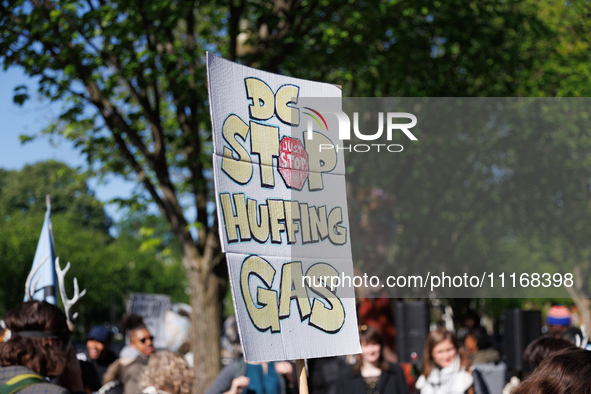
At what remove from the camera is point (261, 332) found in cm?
283

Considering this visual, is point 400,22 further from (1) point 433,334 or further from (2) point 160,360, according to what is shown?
(2) point 160,360

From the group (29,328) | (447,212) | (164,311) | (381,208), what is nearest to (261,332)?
(29,328)

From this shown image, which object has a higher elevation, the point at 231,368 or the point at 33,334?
the point at 33,334

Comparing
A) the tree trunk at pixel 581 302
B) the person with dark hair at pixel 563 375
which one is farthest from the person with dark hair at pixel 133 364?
the tree trunk at pixel 581 302

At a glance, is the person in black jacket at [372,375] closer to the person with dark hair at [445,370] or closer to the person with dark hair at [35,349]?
the person with dark hair at [445,370]

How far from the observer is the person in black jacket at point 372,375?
15.2 ft

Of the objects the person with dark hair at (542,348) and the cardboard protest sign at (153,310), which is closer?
the person with dark hair at (542,348)

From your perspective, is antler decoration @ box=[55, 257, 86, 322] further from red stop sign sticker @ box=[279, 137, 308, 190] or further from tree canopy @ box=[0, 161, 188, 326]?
tree canopy @ box=[0, 161, 188, 326]

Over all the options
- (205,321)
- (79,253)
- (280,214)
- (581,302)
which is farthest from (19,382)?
(79,253)

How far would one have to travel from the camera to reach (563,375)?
1.71 m

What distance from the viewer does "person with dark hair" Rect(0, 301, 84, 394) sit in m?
2.62

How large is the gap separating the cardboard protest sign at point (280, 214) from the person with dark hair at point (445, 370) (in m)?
1.79

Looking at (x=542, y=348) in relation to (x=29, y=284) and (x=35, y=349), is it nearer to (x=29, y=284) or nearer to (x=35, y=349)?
(x=35, y=349)

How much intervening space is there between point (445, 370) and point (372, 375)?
545 millimetres
